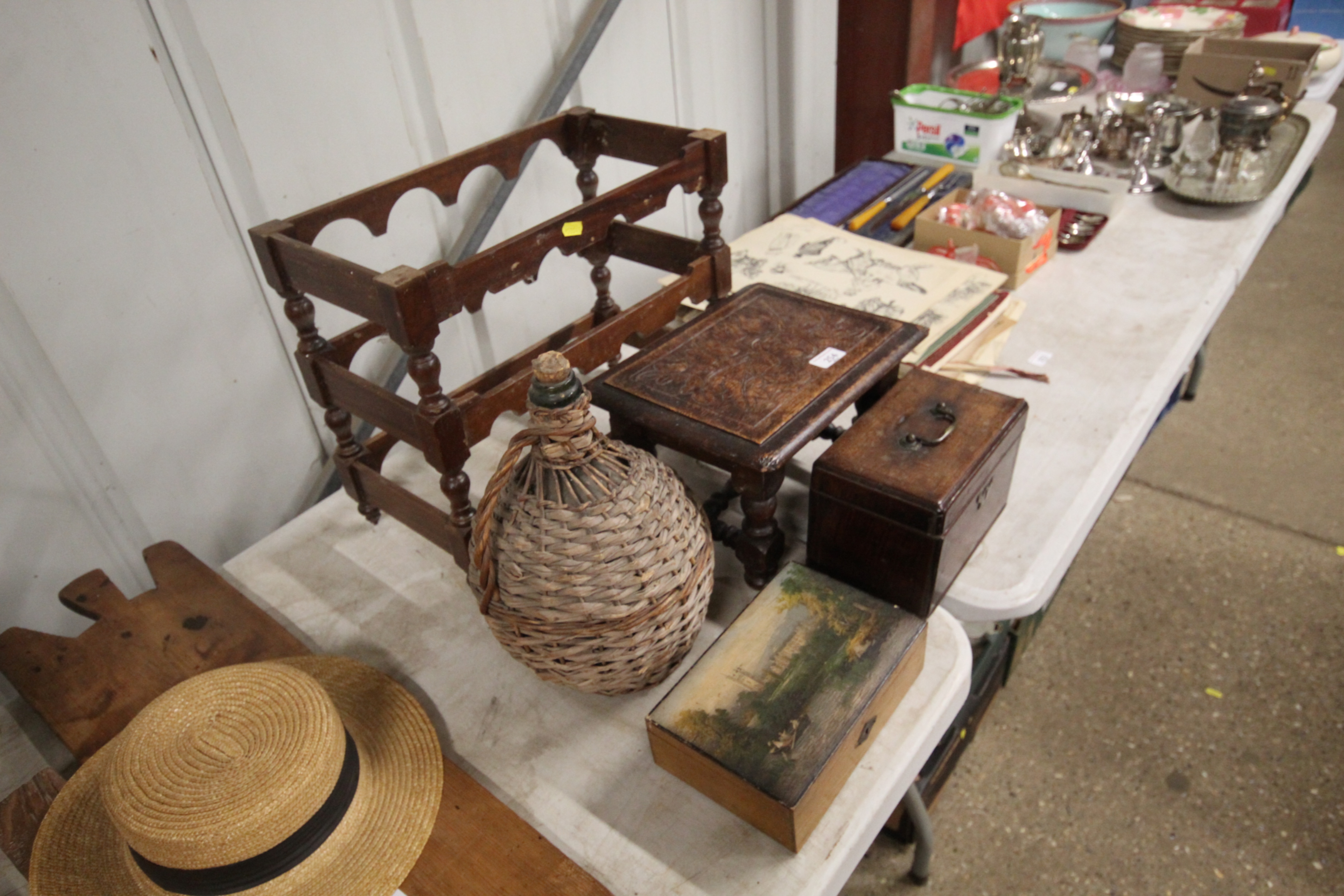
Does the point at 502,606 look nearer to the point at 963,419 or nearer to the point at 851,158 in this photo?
the point at 963,419

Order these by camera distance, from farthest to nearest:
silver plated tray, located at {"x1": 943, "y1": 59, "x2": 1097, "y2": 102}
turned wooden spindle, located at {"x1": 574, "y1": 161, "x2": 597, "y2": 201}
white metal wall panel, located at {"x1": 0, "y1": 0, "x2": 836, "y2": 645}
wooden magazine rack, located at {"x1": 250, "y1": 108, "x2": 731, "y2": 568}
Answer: silver plated tray, located at {"x1": 943, "y1": 59, "x2": 1097, "y2": 102} < turned wooden spindle, located at {"x1": 574, "y1": 161, "x2": 597, "y2": 201} < white metal wall panel, located at {"x1": 0, "y1": 0, "x2": 836, "y2": 645} < wooden magazine rack, located at {"x1": 250, "y1": 108, "x2": 731, "y2": 568}

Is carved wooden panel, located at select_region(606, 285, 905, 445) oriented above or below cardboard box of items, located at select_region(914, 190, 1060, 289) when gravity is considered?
above

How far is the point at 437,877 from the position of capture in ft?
2.30

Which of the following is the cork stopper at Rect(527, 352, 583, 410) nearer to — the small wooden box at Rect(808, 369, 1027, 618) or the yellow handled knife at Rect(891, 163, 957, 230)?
the small wooden box at Rect(808, 369, 1027, 618)

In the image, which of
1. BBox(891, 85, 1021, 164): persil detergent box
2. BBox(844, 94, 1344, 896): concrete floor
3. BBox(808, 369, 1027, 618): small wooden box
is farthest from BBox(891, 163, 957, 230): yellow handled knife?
BBox(844, 94, 1344, 896): concrete floor

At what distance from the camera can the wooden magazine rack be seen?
0.77 meters

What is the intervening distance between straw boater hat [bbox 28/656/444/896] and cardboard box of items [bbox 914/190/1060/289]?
1.11 m

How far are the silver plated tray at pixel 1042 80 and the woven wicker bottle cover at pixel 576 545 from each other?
1634 mm

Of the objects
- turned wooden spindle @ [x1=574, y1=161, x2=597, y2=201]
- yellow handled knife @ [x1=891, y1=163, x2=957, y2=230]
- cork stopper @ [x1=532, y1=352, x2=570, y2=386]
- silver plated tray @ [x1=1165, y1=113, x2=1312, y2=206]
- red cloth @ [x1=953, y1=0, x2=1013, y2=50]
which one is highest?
cork stopper @ [x1=532, y1=352, x2=570, y2=386]

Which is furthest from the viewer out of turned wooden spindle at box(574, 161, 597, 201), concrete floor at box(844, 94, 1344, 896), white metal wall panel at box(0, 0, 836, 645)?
concrete floor at box(844, 94, 1344, 896)

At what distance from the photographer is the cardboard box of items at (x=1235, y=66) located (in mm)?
1742

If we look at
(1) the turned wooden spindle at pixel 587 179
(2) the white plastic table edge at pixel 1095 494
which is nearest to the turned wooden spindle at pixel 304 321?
(1) the turned wooden spindle at pixel 587 179

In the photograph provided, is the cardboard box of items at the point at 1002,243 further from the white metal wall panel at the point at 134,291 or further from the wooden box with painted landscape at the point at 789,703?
the white metal wall panel at the point at 134,291

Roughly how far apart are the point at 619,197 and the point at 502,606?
1.45 feet
